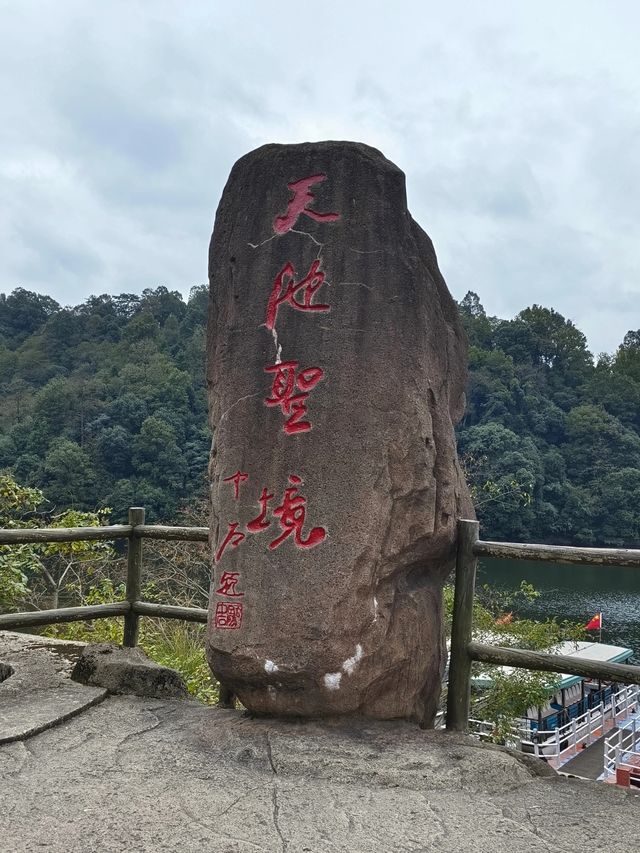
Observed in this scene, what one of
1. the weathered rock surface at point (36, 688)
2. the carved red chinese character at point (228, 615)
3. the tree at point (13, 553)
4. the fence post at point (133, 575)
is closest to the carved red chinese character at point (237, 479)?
the carved red chinese character at point (228, 615)

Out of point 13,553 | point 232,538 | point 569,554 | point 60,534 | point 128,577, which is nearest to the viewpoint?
point 569,554

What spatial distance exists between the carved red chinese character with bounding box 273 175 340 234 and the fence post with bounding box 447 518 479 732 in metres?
1.60

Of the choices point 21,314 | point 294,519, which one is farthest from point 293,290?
point 21,314

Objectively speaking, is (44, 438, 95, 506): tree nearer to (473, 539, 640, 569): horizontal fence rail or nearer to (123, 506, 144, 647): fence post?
(123, 506, 144, 647): fence post

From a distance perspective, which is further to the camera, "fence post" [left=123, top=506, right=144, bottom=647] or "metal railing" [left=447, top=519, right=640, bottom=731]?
"fence post" [left=123, top=506, right=144, bottom=647]

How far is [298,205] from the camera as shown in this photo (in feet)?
11.6

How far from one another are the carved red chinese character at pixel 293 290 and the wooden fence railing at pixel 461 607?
48.8 inches

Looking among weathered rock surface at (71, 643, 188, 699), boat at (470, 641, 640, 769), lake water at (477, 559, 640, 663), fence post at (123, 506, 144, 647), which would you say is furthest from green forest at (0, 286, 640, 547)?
weathered rock surface at (71, 643, 188, 699)

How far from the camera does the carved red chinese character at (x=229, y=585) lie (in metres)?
3.20

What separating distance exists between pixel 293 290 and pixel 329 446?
753 mm

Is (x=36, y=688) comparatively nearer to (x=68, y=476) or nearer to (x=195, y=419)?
(x=68, y=476)

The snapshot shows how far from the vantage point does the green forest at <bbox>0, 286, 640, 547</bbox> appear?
Result: 2436cm

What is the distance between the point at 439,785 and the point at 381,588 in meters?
0.82

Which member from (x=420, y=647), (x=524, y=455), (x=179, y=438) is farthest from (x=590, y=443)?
(x=420, y=647)
